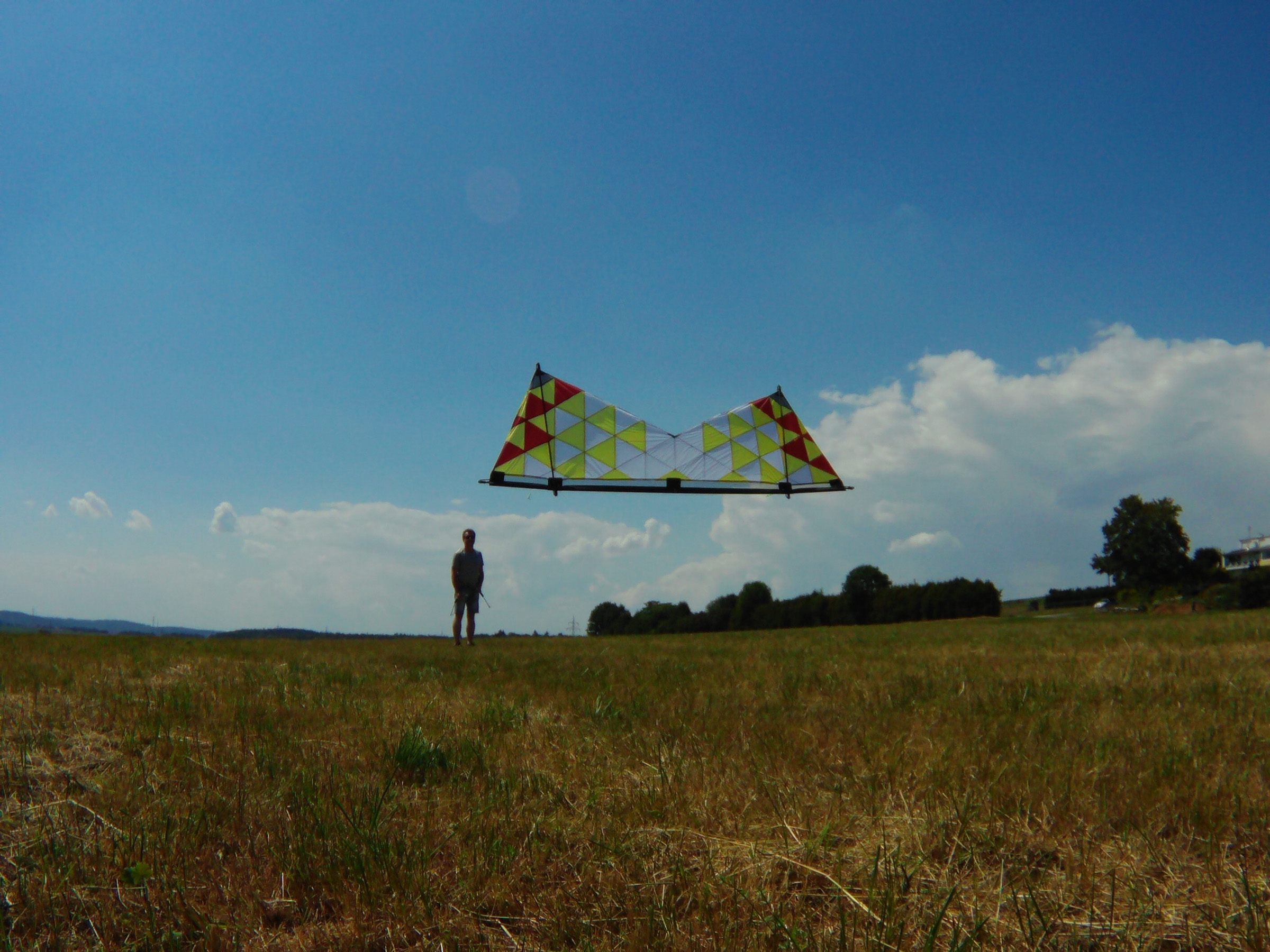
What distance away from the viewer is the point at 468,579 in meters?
14.9

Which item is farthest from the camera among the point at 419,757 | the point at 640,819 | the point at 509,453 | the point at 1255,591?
the point at 1255,591

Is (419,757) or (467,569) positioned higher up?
(467,569)

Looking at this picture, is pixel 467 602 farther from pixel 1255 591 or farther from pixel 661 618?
pixel 661 618

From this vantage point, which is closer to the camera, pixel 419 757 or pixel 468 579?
pixel 419 757

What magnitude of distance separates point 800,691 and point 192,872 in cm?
454

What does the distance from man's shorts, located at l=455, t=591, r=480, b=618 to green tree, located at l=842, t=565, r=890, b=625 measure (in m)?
65.9

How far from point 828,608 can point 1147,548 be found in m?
32.7

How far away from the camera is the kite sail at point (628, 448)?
31.8ft

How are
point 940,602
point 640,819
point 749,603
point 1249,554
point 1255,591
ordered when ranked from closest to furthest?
point 640,819 < point 1255,591 < point 940,602 < point 749,603 < point 1249,554

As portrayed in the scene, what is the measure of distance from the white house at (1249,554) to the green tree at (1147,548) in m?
99.0

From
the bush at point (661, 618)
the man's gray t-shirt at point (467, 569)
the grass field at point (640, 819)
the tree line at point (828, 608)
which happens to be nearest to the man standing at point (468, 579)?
the man's gray t-shirt at point (467, 569)

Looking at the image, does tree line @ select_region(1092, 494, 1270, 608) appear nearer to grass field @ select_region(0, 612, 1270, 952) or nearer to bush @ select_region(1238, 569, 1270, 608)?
bush @ select_region(1238, 569, 1270, 608)

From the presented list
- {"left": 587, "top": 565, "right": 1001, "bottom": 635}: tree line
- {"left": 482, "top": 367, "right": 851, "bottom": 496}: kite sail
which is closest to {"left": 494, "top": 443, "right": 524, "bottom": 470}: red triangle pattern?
{"left": 482, "top": 367, "right": 851, "bottom": 496}: kite sail

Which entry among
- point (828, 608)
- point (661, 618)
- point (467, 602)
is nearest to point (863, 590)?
point (828, 608)
